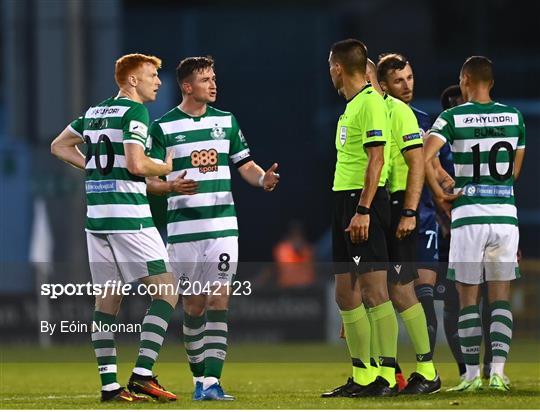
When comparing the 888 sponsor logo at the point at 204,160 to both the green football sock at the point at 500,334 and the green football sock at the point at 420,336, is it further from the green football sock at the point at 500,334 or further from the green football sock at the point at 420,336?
the green football sock at the point at 500,334

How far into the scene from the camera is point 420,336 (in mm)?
10469

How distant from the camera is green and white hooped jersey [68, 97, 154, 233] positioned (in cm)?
1000

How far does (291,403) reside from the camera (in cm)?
1011

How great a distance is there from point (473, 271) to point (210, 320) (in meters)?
1.84

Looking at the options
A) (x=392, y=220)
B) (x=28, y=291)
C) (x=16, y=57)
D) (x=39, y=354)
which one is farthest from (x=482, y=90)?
(x=16, y=57)

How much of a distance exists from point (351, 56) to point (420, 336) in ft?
6.45

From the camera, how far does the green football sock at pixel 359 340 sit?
10273 mm

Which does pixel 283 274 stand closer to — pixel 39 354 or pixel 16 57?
pixel 39 354

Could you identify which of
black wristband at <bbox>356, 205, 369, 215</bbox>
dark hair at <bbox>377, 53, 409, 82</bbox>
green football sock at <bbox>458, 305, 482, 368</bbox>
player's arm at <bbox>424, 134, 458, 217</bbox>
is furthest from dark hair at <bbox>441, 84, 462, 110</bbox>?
black wristband at <bbox>356, 205, 369, 215</bbox>

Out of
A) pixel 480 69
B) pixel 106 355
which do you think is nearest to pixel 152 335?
pixel 106 355

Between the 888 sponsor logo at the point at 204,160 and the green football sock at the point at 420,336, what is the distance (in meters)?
1.66

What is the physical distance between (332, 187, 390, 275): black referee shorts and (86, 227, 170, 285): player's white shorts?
1.17m

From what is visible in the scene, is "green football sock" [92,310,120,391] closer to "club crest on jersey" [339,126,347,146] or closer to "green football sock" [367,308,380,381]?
"green football sock" [367,308,380,381]

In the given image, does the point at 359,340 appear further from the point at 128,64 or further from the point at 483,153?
the point at 128,64
